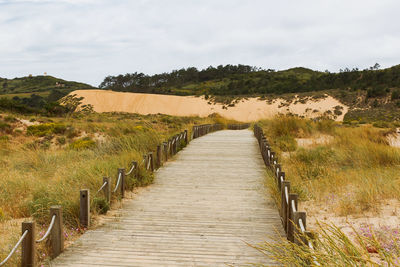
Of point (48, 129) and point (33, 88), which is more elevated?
point (33, 88)

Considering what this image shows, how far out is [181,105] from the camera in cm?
6688

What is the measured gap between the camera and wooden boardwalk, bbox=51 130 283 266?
4516 mm

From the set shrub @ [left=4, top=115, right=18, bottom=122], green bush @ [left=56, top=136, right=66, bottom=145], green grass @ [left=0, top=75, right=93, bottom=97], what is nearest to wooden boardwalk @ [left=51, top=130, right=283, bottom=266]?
green bush @ [left=56, top=136, right=66, bottom=145]

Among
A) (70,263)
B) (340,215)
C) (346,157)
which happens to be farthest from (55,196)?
(346,157)

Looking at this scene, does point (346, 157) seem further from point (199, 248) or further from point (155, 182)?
point (199, 248)

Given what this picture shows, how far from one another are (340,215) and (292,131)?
1165cm

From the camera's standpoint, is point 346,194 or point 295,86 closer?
point 346,194

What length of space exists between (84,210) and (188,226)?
1535mm

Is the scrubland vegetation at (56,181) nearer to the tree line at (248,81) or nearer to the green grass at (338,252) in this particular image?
the green grass at (338,252)

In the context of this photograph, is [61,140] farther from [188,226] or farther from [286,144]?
[188,226]

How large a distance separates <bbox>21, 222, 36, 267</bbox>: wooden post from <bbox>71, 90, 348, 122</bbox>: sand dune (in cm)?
5068

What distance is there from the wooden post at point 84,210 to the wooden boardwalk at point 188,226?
8.8 inches

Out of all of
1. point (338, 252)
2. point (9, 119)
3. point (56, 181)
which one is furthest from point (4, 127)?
point (338, 252)

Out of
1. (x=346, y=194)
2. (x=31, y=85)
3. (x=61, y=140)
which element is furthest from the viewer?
(x=31, y=85)
